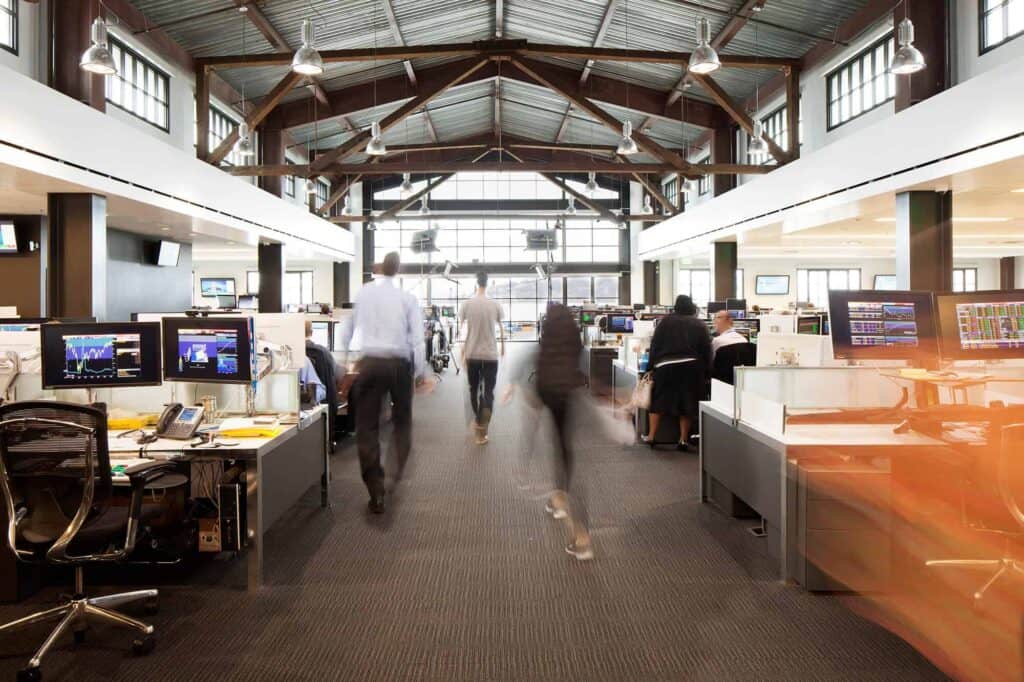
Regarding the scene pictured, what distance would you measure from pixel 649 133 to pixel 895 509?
15.9 metres

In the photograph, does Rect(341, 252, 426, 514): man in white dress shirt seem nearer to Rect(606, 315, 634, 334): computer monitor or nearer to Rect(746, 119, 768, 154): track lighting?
Rect(606, 315, 634, 334): computer monitor

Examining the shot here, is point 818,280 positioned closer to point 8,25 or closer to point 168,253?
point 168,253

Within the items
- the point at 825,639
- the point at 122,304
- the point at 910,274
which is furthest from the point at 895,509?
the point at 122,304

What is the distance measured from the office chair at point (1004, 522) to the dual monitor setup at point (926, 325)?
878mm

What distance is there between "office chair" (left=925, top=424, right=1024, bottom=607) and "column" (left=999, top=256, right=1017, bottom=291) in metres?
22.3

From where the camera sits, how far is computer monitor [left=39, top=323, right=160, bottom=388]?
375 centimetres

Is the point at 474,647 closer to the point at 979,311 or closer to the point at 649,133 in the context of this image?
the point at 979,311

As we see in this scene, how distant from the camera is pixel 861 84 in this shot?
420 inches

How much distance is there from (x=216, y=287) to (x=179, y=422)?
22.0 meters

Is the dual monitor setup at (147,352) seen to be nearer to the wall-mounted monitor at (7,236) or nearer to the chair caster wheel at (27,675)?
the chair caster wheel at (27,675)

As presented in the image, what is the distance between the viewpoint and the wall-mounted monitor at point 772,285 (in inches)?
899

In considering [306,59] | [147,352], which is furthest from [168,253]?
[147,352]

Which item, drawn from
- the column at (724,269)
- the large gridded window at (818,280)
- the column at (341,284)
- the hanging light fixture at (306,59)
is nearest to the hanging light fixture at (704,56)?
the hanging light fixture at (306,59)

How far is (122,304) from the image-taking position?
476 inches
